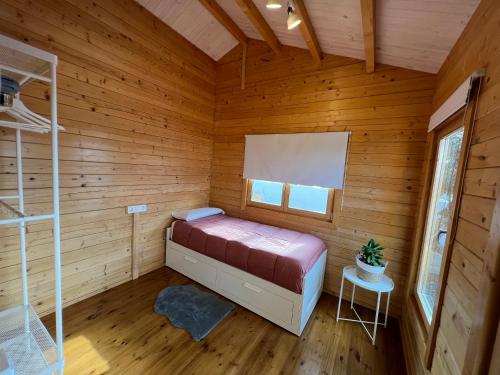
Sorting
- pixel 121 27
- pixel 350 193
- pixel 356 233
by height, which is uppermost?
pixel 121 27

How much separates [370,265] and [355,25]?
82.0 inches

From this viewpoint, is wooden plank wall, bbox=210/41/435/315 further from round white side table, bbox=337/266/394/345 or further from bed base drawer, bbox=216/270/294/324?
bed base drawer, bbox=216/270/294/324

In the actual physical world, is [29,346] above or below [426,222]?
below

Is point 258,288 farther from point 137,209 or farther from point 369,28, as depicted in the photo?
point 369,28

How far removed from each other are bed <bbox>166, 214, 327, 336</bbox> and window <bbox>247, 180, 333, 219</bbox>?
326 millimetres

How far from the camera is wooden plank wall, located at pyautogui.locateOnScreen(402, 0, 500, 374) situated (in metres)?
0.90

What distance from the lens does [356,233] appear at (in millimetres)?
2395

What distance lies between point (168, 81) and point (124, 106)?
687 mm

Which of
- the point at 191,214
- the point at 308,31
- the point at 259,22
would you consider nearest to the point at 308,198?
the point at 191,214

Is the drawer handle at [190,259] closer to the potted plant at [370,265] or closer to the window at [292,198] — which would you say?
the window at [292,198]

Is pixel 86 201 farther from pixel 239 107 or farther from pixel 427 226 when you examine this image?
pixel 427 226

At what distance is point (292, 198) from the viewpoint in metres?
2.88

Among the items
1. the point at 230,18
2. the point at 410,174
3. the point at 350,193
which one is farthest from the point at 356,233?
the point at 230,18

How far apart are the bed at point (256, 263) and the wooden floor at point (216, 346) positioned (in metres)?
0.18
